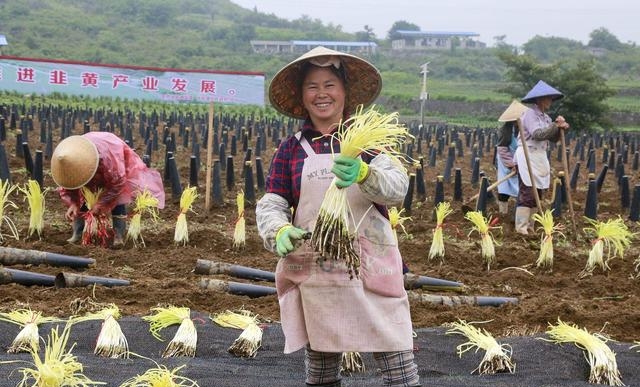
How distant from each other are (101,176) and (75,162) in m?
0.42

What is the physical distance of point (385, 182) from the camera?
8.50ft

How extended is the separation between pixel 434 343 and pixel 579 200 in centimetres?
691

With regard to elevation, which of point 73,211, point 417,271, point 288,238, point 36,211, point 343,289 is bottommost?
point 417,271

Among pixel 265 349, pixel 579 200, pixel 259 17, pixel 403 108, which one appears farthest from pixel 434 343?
pixel 259 17

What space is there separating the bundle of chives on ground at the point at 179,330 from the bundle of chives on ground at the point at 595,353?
5.90 feet

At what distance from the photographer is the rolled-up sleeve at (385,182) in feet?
8.47

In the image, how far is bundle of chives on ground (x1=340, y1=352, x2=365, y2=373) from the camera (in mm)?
3674

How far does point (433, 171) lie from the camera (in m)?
13.2

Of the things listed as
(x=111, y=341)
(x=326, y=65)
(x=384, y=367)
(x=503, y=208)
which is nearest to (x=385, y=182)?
(x=326, y=65)

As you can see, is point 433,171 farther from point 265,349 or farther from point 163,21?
point 163,21

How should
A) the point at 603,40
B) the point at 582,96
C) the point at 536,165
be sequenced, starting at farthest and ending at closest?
the point at 603,40 → the point at 582,96 → the point at 536,165

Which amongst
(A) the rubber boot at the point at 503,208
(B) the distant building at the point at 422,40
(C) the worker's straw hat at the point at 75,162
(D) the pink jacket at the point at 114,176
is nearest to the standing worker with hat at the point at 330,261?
(C) the worker's straw hat at the point at 75,162

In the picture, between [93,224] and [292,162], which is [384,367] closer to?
[292,162]

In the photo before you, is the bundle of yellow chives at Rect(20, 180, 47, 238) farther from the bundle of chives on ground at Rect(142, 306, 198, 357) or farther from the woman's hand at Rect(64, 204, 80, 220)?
the bundle of chives on ground at Rect(142, 306, 198, 357)
